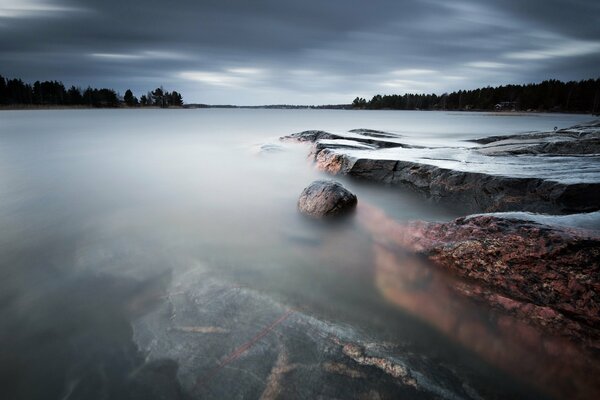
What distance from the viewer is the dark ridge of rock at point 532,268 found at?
2900 millimetres

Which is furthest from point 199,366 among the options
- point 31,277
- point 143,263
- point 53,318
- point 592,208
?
point 592,208

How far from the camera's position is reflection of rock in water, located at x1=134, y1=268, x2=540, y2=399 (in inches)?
96.7

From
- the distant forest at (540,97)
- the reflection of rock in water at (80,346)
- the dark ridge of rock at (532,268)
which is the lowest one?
the reflection of rock in water at (80,346)

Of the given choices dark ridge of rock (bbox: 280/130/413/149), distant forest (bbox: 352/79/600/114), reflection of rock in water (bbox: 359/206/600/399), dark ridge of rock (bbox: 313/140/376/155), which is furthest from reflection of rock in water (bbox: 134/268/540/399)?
distant forest (bbox: 352/79/600/114)

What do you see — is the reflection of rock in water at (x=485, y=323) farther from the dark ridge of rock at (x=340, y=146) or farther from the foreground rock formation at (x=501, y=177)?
the dark ridge of rock at (x=340, y=146)

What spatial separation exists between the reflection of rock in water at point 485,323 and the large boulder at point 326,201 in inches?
67.8

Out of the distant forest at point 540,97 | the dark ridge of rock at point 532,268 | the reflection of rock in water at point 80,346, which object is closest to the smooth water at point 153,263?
the reflection of rock in water at point 80,346

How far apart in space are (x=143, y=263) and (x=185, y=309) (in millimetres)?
1564

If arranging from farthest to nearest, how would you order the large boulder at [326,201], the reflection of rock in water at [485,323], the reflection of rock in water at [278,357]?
the large boulder at [326,201] → the reflection of rock in water at [485,323] → the reflection of rock in water at [278,357]

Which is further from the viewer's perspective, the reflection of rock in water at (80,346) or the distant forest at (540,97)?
the distant forest at (540,97)

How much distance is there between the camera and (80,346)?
2.94 meters

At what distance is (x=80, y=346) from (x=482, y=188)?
6.45 meters

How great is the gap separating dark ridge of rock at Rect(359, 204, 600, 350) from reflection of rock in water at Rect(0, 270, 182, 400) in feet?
11.4

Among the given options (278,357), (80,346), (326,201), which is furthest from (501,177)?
(80,346)
